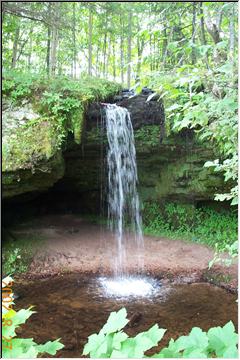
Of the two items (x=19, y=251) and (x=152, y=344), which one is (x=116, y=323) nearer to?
(x=152, y=344)

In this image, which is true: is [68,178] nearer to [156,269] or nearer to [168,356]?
[156,269]

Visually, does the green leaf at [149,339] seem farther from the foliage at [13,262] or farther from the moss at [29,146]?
the foliage at [13,262]

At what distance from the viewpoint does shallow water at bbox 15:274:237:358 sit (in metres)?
5.04

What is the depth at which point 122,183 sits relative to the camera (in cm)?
970

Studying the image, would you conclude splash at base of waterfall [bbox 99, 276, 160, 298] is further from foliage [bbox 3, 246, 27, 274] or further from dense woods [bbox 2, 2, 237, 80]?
dense woods [bbox 2, 2, 237, 80]

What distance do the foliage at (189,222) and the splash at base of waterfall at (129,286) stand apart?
7.38 feet

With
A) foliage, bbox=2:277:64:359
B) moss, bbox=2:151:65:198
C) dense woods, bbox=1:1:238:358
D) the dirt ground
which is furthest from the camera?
the dirt ground

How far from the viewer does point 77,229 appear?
32.5 feet

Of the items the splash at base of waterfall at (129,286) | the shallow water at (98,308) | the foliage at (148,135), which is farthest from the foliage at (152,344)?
the foliage at (148,135)

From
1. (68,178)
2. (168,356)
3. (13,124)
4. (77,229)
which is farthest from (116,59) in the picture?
(168,356)

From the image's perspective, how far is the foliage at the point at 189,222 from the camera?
9312 millimetres

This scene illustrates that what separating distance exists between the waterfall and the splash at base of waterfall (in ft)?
1.28

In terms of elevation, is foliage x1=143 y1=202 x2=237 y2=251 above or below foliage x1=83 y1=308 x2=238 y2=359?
below

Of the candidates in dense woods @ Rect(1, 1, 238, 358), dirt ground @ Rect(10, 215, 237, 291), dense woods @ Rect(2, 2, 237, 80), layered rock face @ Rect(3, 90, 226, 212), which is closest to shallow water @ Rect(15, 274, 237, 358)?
dense woods @ Rect(1, 1, 238, 358)
